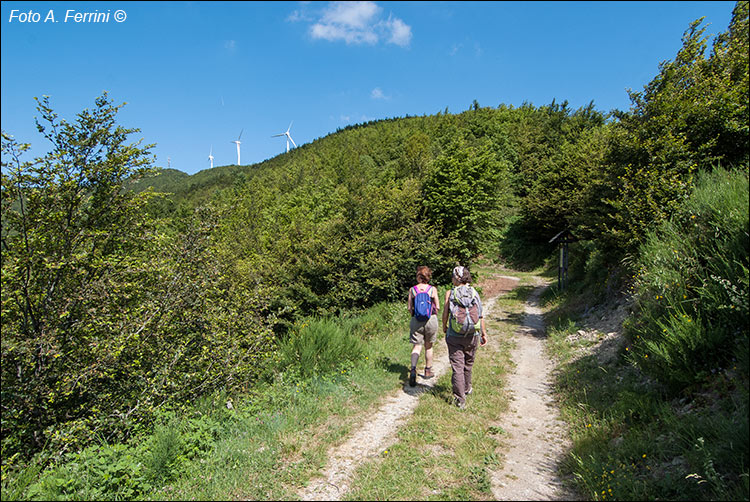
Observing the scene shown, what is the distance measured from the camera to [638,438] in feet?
12.8

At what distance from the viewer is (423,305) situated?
6.15 meters

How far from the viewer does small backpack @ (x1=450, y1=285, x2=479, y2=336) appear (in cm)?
516

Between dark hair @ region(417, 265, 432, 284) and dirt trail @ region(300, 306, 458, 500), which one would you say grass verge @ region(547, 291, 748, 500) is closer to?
dirt trail @ region(300, 306, 458, 500)

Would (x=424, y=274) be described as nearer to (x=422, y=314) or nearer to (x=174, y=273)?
(x=422, y=314)

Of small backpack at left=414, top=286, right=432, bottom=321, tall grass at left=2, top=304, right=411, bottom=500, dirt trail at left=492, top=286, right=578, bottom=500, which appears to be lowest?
dirt trail at left=492, top=286, right=578, bottom=500

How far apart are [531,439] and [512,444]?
371mm

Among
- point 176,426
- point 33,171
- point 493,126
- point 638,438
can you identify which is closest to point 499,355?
point 638,438

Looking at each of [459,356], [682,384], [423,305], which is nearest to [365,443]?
[459,356]

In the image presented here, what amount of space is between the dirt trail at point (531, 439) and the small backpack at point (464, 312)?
4.71ft

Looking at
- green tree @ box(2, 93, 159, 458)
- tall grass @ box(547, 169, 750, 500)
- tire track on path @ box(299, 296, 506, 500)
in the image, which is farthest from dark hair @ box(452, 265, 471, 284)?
green tree @ box(2, 93, 159, 458)

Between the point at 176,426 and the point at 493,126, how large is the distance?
6541 centimetres

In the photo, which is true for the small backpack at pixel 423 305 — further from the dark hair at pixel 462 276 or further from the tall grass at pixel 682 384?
the tall grass at pixel 682 384

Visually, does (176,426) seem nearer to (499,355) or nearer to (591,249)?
(499,355)

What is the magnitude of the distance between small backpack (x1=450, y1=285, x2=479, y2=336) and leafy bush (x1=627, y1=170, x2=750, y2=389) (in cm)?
237
